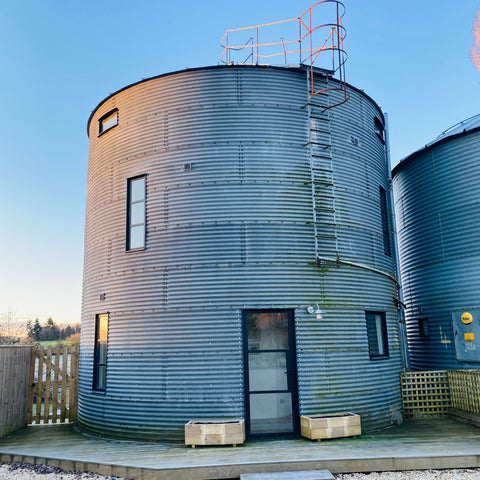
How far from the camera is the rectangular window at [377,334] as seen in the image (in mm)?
9398

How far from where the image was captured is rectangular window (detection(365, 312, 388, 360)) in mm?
9398

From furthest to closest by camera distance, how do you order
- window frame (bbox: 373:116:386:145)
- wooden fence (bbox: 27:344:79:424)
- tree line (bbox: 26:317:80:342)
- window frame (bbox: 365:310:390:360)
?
tree line (bbox: 26:317:80:342)
window frame (bbox: 373:116:386:145)
wooden fence (bbox: 27:344:79:424)
window frame (bbox: 365:310:390:360)

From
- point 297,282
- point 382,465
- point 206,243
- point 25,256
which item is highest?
point 25,256

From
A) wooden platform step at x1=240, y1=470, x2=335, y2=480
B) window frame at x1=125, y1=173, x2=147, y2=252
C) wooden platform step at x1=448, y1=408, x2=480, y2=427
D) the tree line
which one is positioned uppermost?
window frame at x1=125, y1=173, x2=147, y2=252

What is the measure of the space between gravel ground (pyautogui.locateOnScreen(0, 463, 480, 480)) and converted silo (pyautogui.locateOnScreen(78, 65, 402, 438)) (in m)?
1.76

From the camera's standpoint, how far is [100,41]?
75.0 ft

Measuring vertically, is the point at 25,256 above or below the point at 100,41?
below

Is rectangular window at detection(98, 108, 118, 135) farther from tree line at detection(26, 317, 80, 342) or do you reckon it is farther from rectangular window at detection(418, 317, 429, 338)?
tree line at detection(26, 317, 80, 342)

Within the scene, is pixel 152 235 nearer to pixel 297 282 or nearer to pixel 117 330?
pixel 117 330

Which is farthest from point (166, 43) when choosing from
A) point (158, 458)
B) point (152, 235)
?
point (158, 458)

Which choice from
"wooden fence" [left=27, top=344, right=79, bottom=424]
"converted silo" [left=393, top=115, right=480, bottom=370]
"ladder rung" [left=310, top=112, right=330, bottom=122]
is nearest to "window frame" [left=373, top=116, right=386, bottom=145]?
"converted silo" [left=393, top=115, right=480, bottom=370]

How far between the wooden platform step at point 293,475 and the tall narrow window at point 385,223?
634 cm

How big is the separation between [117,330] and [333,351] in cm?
468

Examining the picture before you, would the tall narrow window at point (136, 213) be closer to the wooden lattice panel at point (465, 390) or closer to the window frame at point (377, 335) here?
the window frame at point (377, 335)
